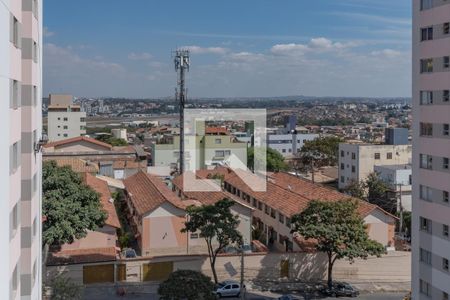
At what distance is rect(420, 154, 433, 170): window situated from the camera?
12.0m

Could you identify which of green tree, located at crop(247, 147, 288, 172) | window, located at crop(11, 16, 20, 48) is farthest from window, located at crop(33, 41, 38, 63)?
green tree, located at crop(247, 147, 288, 172)

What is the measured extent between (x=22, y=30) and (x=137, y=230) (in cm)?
1307

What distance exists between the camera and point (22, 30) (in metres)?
8.34

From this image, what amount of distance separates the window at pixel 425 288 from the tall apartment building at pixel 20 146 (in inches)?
334

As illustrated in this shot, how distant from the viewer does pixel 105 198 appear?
22.8m

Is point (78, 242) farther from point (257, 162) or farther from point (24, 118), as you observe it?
point (257, 162)

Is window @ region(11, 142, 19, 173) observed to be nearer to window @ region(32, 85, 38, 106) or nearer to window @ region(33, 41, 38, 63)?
window @ region(32, 85, 38, 106)

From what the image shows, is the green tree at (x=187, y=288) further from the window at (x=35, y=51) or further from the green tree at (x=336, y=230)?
the window at (x=35, y=51)

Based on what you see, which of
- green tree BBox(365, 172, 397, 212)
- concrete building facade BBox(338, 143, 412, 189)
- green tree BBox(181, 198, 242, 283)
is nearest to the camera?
green tree BBox(181, 198, 242, 283)

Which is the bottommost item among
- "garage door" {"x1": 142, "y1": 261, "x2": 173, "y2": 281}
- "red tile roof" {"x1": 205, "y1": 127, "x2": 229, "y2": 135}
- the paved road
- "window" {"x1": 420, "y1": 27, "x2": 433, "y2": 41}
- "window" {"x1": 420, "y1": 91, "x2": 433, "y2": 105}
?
the paved road

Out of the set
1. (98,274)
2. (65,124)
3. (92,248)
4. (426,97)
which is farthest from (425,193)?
(65,124)

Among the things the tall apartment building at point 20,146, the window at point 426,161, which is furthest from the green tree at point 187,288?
the window at point 426,161

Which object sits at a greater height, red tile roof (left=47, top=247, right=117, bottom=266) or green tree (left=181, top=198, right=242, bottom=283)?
green tree (left=181, top=198, right=242, bottom=283)

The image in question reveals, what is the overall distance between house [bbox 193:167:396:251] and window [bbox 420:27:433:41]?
870 cm
